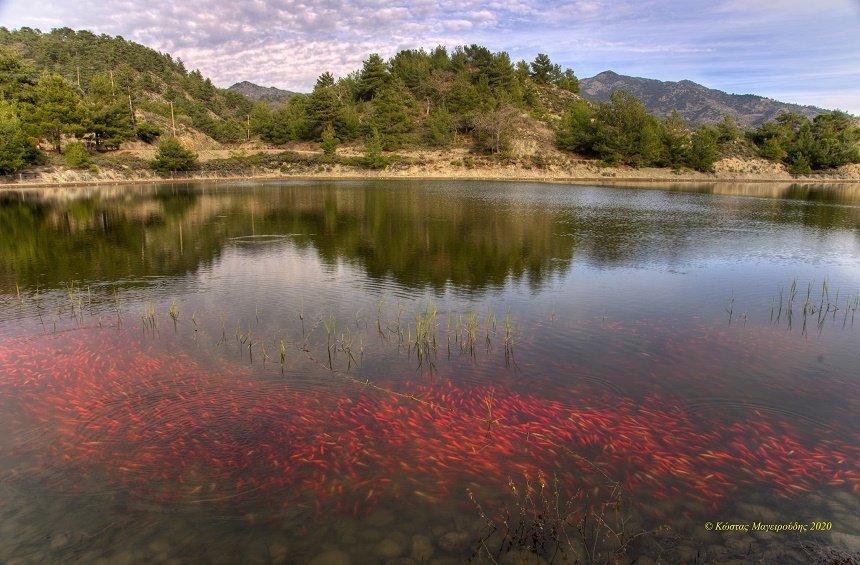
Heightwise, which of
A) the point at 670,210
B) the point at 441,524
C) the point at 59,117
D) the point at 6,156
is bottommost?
the point at 441,524

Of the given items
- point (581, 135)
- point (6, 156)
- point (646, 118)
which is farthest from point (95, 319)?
point (646, 118)

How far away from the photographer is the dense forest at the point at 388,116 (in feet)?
277

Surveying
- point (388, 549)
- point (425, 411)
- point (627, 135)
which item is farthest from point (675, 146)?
point (388, 549)

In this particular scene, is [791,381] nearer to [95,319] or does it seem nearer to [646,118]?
[95,319]

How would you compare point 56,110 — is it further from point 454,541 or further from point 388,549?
point 454,541

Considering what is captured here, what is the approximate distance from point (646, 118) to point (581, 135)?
1481 centimetres

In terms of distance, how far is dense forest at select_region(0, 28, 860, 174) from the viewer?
84.3 m

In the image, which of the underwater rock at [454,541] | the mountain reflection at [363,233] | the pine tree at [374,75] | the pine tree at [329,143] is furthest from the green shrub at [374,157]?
the underwater rock at [454,541]

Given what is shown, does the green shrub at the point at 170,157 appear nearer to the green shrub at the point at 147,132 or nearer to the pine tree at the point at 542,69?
the green shrub at the point at 147,132

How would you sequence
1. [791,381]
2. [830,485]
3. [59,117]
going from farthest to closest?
[59,117], [791,381], [830,485]

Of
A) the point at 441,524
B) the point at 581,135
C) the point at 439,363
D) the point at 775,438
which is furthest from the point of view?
the point at 581,135

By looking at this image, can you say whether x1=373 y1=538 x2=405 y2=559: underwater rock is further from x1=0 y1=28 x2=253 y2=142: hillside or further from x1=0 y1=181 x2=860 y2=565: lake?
x1=0 y1=28 x2=253 y2=142: hillside

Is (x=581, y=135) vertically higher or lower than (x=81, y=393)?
higher

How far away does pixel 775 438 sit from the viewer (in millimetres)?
9883
